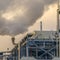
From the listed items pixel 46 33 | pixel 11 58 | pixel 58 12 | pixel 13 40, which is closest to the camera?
pixel 13 40

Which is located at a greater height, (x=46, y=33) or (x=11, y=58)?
(x=46, y=33)

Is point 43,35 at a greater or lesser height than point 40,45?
greater

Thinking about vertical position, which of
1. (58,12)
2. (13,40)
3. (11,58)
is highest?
(58,12)

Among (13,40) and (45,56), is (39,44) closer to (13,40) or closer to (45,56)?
(45,56)

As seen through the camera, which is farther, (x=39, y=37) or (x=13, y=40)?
(x=39, y=37)

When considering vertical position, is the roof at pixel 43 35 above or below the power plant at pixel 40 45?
above

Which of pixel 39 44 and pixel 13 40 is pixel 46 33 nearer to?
pixel 39 44

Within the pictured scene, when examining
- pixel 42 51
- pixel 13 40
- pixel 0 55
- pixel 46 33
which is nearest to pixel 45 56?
pixel 42 51

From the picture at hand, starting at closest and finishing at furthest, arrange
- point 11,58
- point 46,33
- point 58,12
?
point 58,12
point 46,33
point 11,58

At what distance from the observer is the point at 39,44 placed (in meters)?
67.8

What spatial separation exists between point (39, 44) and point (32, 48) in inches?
85.5

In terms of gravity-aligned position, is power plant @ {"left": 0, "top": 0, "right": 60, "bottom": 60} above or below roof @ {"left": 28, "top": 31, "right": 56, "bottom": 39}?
below

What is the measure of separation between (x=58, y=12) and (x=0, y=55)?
21223 millimetres

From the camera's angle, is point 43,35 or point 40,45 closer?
point 43,35
